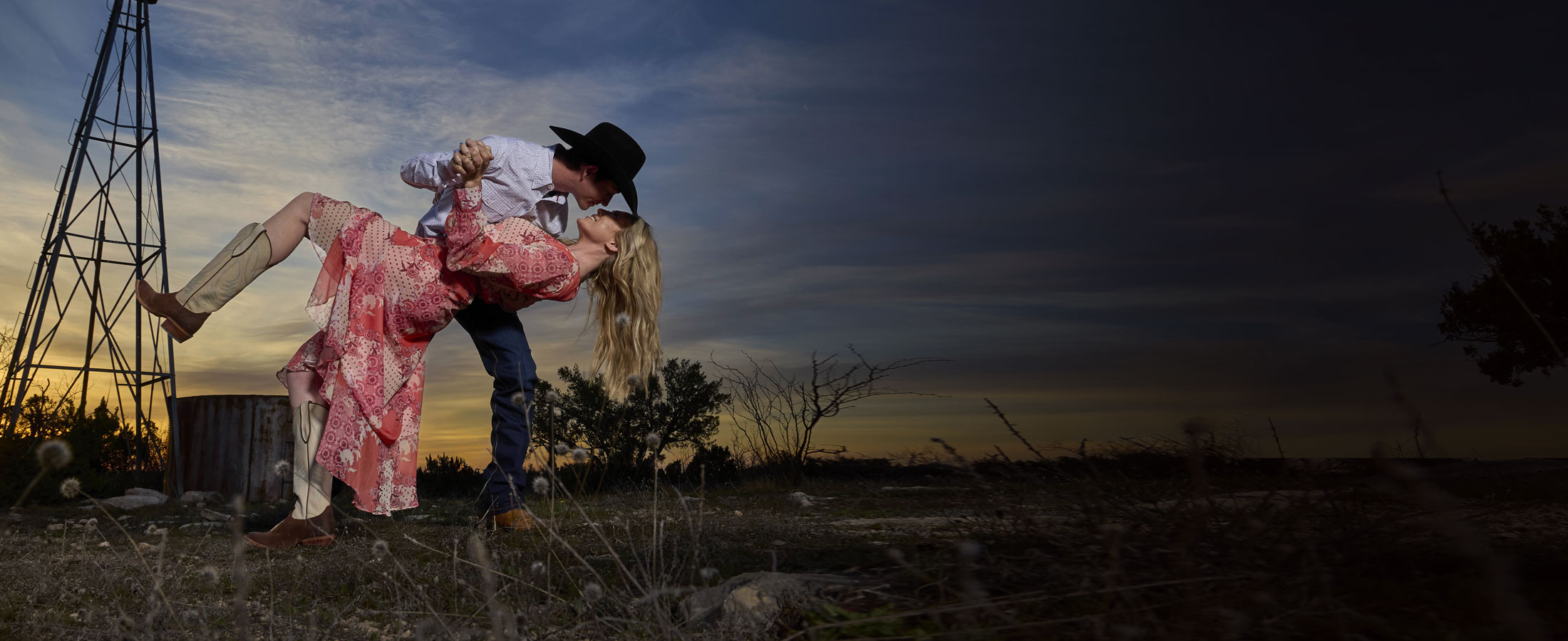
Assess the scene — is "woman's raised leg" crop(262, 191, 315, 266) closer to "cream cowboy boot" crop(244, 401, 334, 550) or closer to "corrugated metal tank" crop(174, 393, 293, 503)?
"cream cowboy boot" crop(244, 401, 334, 550)

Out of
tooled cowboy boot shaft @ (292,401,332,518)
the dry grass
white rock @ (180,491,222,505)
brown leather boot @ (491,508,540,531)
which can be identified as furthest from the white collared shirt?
white rock @ (180,491,222,505)

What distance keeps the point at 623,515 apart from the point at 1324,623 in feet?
8.74

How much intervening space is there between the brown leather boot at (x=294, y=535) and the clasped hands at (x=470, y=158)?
1.75 meters

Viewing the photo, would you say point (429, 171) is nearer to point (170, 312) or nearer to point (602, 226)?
point (602, 226)

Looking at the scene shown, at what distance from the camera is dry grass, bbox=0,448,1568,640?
5.19 ft

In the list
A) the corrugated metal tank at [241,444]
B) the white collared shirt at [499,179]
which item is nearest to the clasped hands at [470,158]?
the white collared shirt at [499,179]

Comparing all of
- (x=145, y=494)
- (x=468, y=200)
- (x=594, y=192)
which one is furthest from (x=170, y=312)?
(x=145, y=494)

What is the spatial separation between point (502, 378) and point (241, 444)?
5.32 m

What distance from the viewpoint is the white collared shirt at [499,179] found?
4145mm

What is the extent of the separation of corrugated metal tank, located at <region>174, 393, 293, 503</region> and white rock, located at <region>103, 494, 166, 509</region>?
0.41 m

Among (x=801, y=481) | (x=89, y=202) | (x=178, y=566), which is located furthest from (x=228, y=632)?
(x=89, y=202)

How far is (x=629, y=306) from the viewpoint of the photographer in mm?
4816

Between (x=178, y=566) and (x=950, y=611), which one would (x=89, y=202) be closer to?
(x=178, y=566)

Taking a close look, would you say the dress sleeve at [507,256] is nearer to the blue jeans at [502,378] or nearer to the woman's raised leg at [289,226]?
the blue jeans at [502,378]
